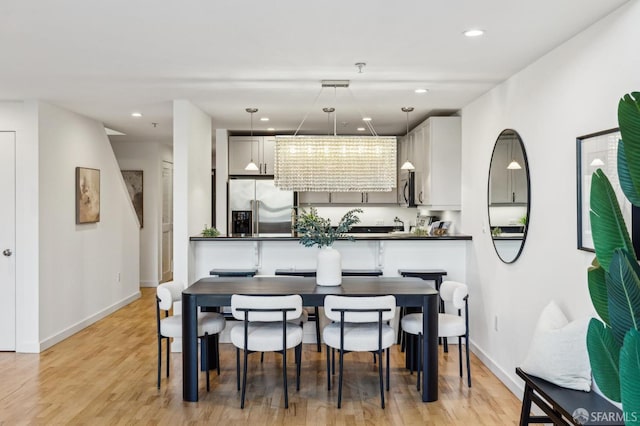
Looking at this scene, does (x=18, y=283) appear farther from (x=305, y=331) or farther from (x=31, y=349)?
(x=305, y=331)

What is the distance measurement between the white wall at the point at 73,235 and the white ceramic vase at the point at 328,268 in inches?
118

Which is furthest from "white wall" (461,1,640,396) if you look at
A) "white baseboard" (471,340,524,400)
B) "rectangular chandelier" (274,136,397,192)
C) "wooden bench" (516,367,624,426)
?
"rectangular chandelier" (274,136,397,192)

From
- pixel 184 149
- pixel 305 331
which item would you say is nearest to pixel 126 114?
pixel 184 149

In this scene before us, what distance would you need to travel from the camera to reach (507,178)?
4.27 m

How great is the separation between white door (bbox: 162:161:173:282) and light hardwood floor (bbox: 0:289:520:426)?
172 inches

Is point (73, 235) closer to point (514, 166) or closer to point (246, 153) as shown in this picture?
point (246, 153)

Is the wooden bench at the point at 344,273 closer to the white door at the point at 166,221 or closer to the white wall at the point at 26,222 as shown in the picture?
the white wall at the point at 26,222

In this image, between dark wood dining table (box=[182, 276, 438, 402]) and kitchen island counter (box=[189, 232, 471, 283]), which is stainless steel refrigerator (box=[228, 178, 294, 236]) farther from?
dark wood dining table (box=[182, 276, 438, 402])

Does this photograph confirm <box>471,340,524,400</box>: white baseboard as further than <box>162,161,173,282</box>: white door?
No

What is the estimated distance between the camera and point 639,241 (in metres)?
2.48

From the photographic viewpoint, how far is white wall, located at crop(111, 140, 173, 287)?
30.0 ft

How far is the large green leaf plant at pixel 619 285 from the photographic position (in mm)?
1871

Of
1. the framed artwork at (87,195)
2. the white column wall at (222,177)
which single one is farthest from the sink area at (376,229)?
the framed artwork at (87,195)

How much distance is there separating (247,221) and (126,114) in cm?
224
